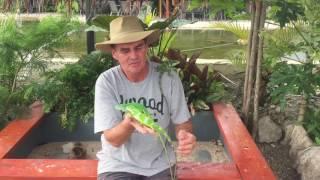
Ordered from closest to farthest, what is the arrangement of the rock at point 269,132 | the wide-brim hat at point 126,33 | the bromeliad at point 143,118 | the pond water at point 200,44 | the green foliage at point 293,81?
the bromeliad at point 143,118 → the wide-brim hat at point 126,33 → the green foliage at point 293,81 → the rock at point 269,132 → the pond water at point 200,44

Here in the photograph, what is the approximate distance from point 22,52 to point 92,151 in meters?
1.18

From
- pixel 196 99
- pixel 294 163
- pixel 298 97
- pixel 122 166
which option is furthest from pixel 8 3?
pixel 298 97

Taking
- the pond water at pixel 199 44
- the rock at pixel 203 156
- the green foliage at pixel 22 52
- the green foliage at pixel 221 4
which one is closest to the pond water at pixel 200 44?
the pond water at pixel 199 44

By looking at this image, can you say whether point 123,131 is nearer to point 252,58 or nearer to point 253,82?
point 252,58

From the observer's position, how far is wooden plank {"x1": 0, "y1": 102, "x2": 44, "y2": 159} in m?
3.84

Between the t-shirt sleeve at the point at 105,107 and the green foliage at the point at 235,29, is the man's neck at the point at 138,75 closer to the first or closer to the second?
the t-shirt sleeve at the point at 105,107

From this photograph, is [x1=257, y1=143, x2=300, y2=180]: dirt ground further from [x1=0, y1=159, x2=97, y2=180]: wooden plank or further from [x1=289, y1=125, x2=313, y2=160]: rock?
[x1=0, y1=159, x2=97, y2=180]: wooden plank

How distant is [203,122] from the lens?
195 inches

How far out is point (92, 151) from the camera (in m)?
4.69

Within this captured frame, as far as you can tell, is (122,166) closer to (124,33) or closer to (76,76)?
(124,33)

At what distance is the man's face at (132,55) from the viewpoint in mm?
2729

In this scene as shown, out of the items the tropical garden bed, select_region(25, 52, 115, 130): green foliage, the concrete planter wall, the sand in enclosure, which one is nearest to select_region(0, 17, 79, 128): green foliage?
the tropical garden bed

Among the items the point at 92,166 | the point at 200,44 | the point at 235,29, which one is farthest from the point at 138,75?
the point at 200,44

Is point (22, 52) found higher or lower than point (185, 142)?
higher
